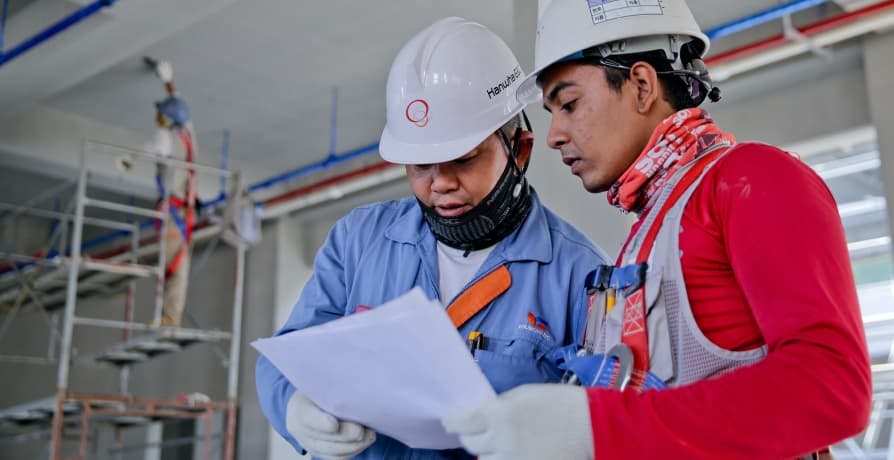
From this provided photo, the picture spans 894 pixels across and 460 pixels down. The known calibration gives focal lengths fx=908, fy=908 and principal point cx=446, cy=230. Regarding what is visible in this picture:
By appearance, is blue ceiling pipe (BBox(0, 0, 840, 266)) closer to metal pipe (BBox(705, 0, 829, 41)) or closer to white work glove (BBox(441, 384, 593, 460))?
metal pipe (BBox(705, 0, 829, 41))

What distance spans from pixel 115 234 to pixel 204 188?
2356 mm

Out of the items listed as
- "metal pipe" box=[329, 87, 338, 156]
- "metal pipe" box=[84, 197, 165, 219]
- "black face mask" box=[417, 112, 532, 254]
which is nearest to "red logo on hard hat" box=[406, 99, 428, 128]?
"black face mask" box=[417, 112, 532, 254]

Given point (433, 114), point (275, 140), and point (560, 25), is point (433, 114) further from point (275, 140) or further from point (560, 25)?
point (275, 140)

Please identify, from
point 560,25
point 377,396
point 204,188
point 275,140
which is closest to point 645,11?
point 560,25

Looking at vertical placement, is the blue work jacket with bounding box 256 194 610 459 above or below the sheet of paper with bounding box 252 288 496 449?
above

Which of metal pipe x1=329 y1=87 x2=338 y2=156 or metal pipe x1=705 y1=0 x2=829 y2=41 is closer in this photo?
metal pipe x1=705 y1=0 x2=829 y2=41

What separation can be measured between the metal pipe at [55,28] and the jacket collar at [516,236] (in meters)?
4.58

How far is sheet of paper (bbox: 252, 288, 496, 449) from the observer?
1.23 metres

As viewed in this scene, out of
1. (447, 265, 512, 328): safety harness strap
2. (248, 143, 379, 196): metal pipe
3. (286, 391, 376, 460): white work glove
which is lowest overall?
(286, 391, 376, 460): white work glove

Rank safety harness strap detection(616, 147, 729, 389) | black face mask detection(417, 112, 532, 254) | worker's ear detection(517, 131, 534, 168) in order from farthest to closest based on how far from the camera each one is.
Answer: worker's ear detection(517, 131, 534, 168)
black face mask detection(417, 112, 532, 254)
safety harness strap detection(616, 147, 729, 389)

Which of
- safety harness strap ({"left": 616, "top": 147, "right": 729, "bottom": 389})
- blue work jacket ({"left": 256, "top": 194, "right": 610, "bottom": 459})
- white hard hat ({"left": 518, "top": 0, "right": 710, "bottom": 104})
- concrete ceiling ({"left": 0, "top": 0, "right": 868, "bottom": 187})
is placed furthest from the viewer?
concrete ceiling ({"left": 0, "top": 0, "right": 868, "bottom": 187})

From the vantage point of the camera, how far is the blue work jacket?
1.88 m

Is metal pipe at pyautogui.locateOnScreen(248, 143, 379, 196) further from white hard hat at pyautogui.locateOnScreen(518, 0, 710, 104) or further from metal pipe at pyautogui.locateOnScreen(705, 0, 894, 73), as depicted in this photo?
white hard hat at pyautogui.locateOnScreen(518, 0, 710, 104)

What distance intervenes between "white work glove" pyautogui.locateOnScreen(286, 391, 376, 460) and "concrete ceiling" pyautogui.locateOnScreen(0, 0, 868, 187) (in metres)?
4.92
